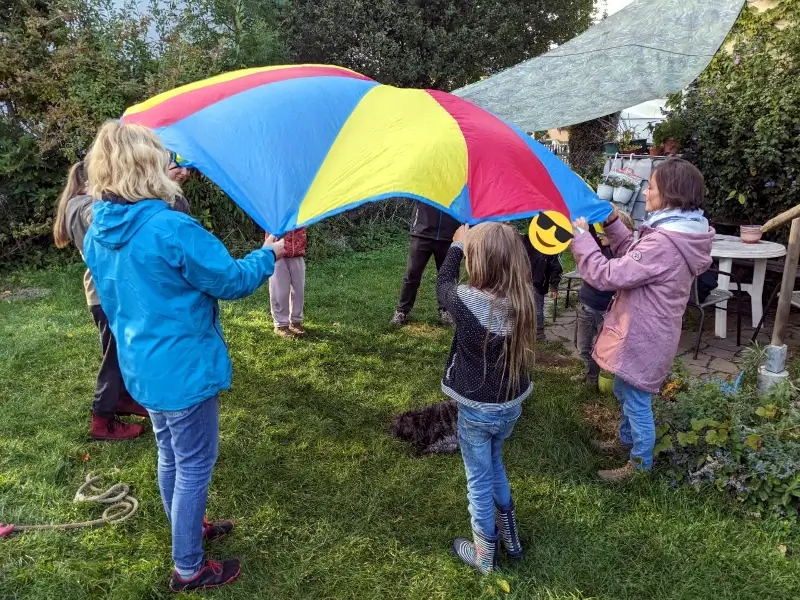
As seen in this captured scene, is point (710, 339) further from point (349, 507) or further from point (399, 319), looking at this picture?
point (349, 507)

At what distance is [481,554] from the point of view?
8.20 feet

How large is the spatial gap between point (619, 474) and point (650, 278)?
1129 millimetres

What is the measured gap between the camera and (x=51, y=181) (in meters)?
6.95

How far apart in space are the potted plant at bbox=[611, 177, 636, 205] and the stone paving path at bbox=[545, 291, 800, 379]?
1238mm

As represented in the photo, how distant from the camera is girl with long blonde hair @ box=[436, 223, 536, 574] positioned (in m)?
2.22

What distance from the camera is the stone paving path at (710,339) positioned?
458 cm

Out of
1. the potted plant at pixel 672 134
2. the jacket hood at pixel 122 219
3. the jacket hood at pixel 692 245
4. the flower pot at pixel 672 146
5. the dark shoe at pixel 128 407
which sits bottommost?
the dark shoe at pixel 128 407

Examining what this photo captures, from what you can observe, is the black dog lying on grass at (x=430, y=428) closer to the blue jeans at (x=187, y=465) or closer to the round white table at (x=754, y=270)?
the blue jeans at (x=187, y=465)

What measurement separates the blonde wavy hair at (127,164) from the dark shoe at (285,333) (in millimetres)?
3129

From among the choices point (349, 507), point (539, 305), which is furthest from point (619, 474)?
point (539, 305)

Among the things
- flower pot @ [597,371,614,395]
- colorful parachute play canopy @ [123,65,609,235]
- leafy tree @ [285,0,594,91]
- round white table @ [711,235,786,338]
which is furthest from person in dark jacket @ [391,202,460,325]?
leafy tree @ [285,0,594,91]

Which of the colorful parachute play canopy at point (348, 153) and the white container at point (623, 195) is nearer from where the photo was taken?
the colorful parachute play canopy at point (348, 153)

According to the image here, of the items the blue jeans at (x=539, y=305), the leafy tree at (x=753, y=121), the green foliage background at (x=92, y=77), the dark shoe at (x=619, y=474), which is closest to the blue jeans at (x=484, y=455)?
the dark shoe at (x=619, y=474)

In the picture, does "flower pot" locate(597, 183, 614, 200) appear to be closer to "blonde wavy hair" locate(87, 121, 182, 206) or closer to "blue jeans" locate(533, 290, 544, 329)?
"blue jeans" locate(533, 290, 544, 329)
